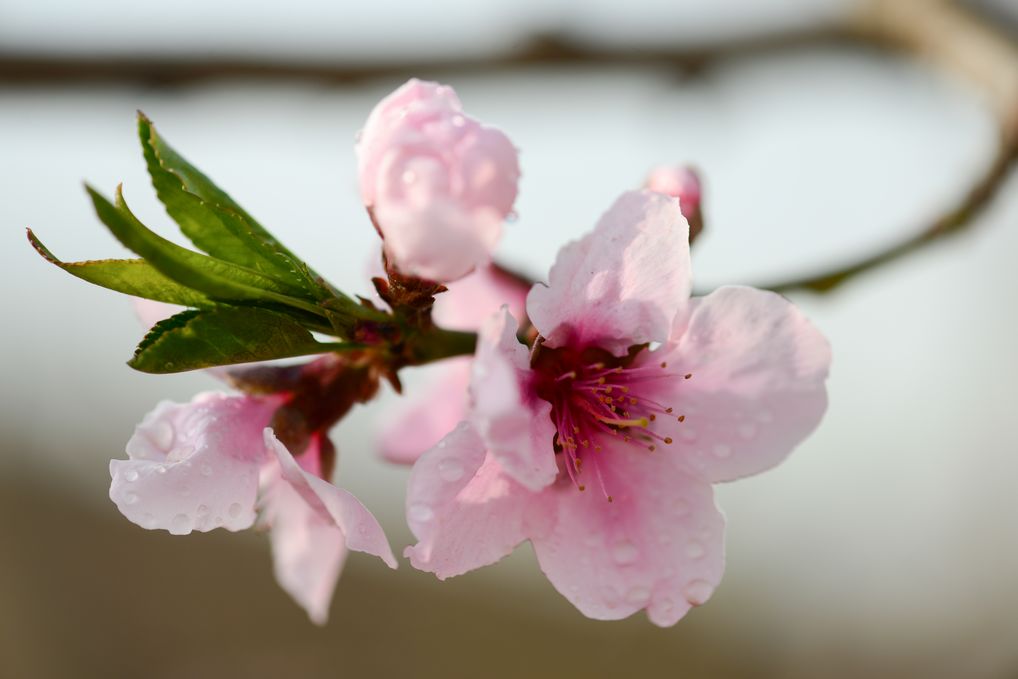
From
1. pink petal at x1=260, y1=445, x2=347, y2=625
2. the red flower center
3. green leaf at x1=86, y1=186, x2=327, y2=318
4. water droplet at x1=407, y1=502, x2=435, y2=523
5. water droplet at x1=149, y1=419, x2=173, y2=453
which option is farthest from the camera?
pink petal at x1=260, y1=445, x2=347, y2=625

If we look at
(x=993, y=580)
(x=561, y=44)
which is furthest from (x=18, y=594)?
(x=561, y=44)

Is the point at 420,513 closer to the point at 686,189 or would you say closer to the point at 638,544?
the point at 638,544

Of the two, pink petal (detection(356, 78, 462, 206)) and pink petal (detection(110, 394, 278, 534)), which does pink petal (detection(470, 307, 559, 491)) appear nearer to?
pink petal (detection(356, 78, 462, 206))

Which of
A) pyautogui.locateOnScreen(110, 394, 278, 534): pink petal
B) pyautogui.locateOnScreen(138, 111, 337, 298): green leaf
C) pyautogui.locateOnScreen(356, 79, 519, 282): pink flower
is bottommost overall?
pyautogui.locateOnScreen(110, 394, 278, 534): pink petal

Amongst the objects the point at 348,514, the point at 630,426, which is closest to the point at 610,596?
the point at 630,426

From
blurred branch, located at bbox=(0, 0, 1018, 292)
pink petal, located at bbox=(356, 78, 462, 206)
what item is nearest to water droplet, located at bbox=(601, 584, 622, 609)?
pink petal, located at bbox=(356, 78, 462, 206)

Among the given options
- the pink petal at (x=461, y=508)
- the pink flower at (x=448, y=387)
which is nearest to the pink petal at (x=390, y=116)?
the pink petal at (x=461, y=508)

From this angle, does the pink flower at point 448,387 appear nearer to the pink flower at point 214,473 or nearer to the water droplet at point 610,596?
the pink flower at point 214,473
